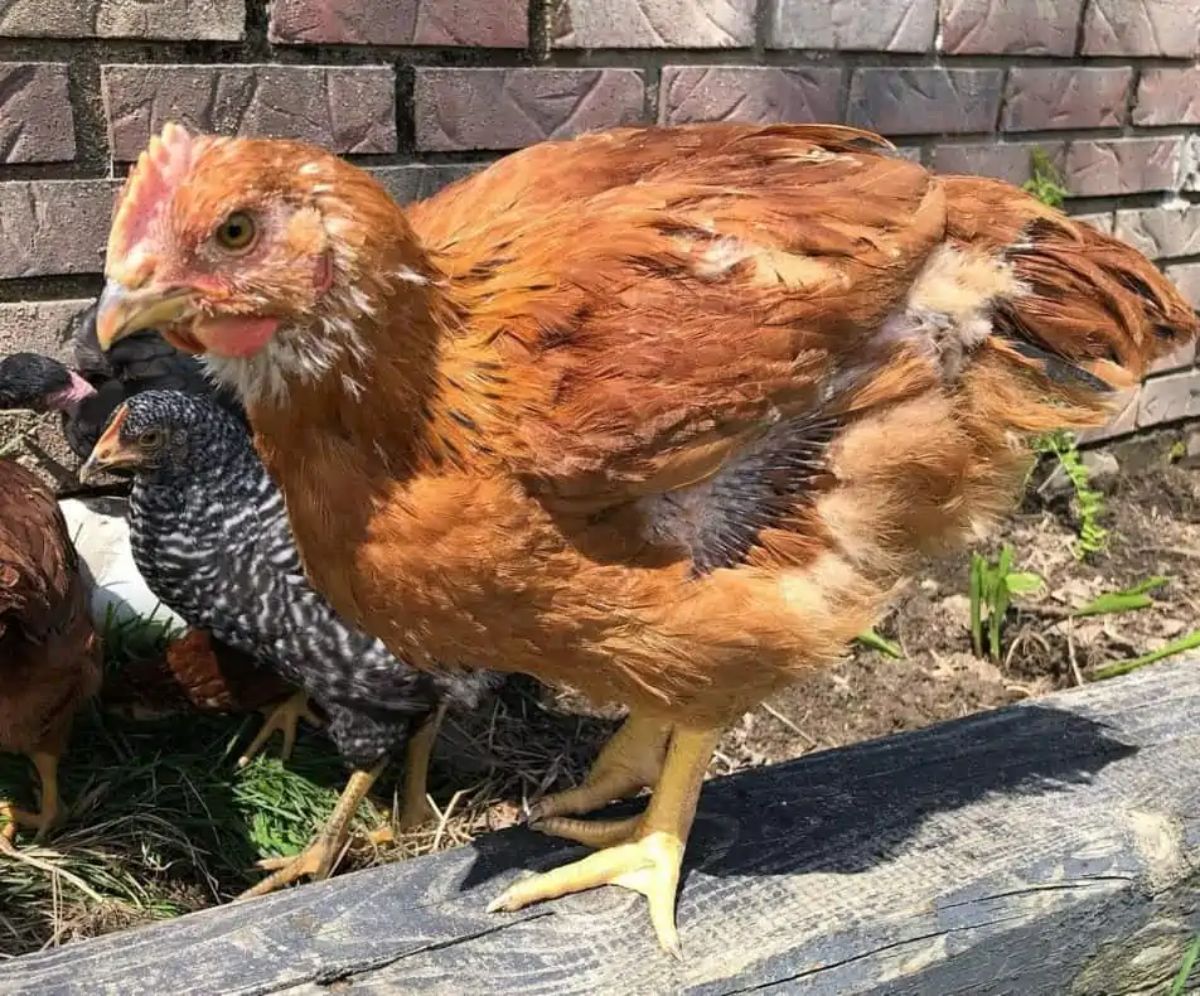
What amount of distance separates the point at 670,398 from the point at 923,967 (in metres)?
0.82

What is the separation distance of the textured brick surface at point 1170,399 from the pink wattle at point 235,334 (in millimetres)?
3233

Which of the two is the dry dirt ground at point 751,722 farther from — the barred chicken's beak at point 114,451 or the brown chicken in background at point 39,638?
the barred chicken's beak at point 114,451

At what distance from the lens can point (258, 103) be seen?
2.14 meters

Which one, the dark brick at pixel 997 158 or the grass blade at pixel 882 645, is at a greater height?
the dark brick at pixel 997 158

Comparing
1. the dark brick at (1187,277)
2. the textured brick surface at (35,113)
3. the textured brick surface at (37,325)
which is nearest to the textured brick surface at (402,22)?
the textured brick surface at (35,113)

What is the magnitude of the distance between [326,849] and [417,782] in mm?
266

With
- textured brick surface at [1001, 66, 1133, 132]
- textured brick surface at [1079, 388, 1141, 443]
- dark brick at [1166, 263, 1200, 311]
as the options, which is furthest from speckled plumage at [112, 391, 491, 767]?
dark brick at [1166, 263, 1200, 311]

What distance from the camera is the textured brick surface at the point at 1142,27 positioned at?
3145 mm

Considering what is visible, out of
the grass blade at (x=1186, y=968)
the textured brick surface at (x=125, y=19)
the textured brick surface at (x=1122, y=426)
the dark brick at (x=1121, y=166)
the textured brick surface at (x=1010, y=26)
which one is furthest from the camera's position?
the textured brick surface at (x=1122, y=426)

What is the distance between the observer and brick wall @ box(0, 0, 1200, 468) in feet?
6.68

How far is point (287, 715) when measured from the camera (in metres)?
2.40

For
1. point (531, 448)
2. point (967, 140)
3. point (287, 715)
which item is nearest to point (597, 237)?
point (531, 448)

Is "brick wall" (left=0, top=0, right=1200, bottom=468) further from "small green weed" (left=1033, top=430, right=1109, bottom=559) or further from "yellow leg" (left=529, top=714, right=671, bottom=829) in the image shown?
"yellow leg" (left=529, top=714, right=671, bottom=829)

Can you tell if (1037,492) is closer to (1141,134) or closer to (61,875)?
(1141,134)
